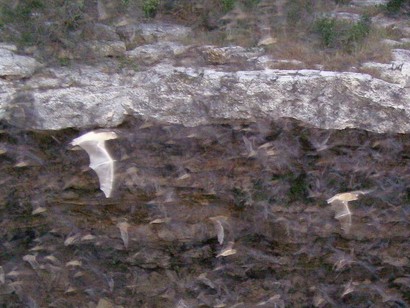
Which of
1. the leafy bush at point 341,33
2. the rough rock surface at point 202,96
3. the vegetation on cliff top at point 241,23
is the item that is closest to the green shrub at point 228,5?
the vegetation on cliff top at point 241,23

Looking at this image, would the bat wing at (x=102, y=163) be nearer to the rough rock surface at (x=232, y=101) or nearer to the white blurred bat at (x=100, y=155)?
the white blurred bat at (x=100, y=155)

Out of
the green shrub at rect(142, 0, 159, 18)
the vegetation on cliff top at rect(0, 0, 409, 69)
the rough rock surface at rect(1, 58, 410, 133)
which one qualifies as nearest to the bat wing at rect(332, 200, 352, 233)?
the rough rock surface at rect(1, 58, 410, 133)

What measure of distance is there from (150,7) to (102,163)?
1.67 m

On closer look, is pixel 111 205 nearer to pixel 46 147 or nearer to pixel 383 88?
pixel 46 147

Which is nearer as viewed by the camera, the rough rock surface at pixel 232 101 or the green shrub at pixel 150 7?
the rough rock surface at pixel 232 101

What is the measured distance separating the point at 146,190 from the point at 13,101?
1.10 m

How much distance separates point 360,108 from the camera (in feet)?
14.3

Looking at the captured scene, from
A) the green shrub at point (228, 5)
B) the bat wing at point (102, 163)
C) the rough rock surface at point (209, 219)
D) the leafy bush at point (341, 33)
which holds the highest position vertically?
the green shrub at point (228, 5)

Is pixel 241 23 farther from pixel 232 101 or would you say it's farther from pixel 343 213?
pixel 343 213

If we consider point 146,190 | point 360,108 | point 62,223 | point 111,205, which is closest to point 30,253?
point 62,223

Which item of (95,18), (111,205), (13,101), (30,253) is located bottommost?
(30,253)

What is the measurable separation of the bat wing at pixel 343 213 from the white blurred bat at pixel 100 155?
1563 millimetres

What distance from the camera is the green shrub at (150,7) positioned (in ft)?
17.4

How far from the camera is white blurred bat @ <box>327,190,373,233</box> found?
4.38m
